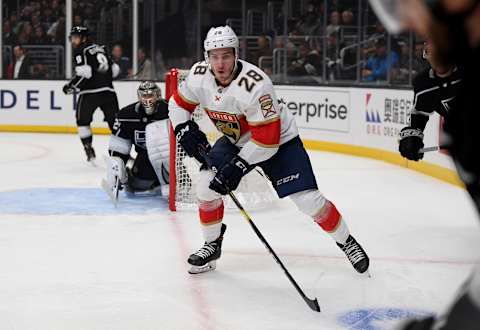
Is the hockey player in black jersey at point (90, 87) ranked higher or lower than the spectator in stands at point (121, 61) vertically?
lower

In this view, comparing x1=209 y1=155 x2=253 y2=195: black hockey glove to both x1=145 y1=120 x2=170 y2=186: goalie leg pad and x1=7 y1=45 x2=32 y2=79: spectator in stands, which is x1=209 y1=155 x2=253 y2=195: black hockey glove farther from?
x1=7 y1=45 x2=32 y2=79: spectator in stands

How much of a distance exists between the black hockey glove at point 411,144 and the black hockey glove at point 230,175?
76 cm

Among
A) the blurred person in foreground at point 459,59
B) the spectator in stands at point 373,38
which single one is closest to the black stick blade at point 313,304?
the blurred person in foreground at point 459,59

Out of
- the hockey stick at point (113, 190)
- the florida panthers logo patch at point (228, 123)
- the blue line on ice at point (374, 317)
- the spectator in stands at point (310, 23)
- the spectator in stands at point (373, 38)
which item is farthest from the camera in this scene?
the spectator in stands at point (310, 23)

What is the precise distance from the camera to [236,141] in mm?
3492

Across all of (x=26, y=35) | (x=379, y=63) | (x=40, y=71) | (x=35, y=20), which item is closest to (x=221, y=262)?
(x=379, y=63)

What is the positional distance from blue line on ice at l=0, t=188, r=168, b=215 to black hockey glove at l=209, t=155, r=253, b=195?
198 centimetres

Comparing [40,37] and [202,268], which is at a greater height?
[40,37]

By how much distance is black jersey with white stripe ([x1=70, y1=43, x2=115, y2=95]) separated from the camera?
7434mm

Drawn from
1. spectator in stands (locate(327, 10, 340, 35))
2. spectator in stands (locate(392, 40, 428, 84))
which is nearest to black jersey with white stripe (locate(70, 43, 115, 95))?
spectator in stands (locate(392, 40, 428, 84))

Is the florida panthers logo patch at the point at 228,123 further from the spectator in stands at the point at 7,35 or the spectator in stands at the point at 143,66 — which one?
the spectator in stands at the point at 7,35

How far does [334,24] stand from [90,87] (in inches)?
126

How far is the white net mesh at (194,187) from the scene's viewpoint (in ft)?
17.3

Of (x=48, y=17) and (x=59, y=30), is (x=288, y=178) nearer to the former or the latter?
(x=59, y=30)
